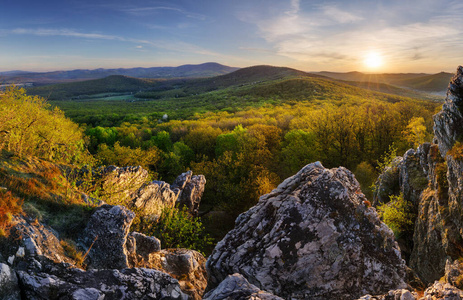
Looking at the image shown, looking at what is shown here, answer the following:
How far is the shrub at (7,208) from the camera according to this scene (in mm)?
8664

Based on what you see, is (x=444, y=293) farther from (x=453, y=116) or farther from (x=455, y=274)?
(x=453, y=116)

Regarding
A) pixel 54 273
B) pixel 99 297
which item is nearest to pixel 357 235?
pixel 99 297

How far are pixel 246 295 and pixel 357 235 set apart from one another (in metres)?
7.03

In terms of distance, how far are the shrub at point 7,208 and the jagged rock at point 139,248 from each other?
17.8 feet

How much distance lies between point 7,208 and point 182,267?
10.00 meters

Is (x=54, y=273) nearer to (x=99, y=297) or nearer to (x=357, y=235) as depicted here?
(x=99, y=297)

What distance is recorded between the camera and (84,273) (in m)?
9.03

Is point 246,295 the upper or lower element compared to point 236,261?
upper

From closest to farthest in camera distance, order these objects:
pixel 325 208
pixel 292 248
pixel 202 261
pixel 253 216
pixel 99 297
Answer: pixel 99 297 < pixel 292 248 < pixel 325 208 < pixel 253 216 < pixel 202 261

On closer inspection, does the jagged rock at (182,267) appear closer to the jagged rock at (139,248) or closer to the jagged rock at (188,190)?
the jagged rock at (139,248)

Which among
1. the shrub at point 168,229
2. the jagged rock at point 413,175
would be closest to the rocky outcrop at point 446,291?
the jagged rock at point 413,175

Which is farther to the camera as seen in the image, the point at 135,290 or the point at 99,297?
the point at 135,290

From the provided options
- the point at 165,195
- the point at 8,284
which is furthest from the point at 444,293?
the point at 165,195

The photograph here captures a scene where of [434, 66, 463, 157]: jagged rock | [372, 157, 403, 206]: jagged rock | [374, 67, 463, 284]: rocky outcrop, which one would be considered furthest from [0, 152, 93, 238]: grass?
[372, 157, 403, 206]: jagged rock
